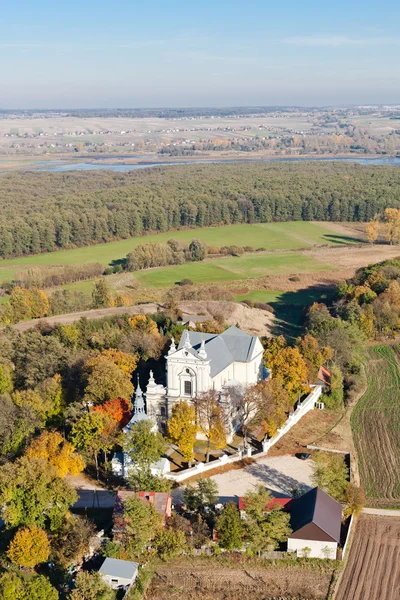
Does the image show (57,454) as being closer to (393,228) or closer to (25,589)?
(25,589)

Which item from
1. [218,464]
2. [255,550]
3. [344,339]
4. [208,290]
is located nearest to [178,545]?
[255,550]

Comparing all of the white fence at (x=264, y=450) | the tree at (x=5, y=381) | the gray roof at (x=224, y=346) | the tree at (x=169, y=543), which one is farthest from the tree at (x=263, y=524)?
the tree at (x=5, y=381)

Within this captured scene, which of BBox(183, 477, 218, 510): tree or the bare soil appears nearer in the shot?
the bare soil

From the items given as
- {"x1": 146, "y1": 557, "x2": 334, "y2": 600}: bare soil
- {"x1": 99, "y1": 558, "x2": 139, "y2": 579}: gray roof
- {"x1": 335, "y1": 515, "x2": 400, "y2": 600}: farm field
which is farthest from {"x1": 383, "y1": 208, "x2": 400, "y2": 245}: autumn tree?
{"x1": 99, "y1": 558, "x2": 139, "y2": 579}: gray roof

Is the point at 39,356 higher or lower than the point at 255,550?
higher

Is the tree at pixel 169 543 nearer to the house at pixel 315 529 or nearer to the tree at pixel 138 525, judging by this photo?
the tree at pixel 138 525

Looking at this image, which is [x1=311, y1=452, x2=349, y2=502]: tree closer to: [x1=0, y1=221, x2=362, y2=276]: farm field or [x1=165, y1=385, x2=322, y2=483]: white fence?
[x1=165, y1=385, x2=322, y2=483]: white fence

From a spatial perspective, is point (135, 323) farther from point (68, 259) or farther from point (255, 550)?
point (68, 259)

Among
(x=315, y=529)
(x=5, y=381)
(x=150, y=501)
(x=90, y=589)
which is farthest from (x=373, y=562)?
(x=5, y=381)
